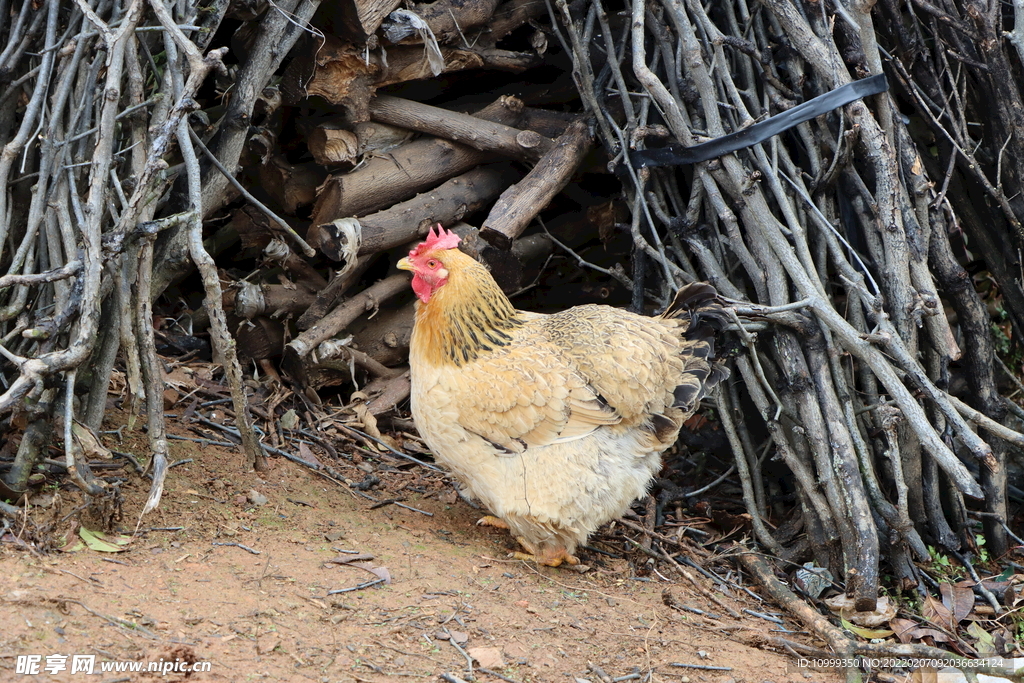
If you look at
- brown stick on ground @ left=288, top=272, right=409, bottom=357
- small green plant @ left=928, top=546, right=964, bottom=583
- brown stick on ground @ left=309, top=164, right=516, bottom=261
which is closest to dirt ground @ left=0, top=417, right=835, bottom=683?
brown stick on ground @ left=288, top=272, right=409, bottom=357

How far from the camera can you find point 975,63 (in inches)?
163

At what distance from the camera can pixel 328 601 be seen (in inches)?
121

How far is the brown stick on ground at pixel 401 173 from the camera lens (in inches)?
181

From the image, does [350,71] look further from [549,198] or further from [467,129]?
[549,198]

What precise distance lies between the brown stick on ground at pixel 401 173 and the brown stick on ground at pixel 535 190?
46 cm

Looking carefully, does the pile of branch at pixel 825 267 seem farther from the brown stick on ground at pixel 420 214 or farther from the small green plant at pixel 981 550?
the brown stick on ground at pixel 420 214

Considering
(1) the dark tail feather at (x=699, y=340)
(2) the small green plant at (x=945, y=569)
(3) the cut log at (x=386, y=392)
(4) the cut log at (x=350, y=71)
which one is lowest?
(2) the small green plant at (x=945, y=569)

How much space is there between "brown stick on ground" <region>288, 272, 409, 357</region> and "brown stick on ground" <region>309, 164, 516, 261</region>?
0.35 meters

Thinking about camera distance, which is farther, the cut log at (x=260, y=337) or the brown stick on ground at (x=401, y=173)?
the cut log at (x=260, y=337)

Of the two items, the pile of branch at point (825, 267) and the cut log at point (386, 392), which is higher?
the pile of branch at point (825, 267)

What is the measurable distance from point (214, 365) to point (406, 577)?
237 centimetres

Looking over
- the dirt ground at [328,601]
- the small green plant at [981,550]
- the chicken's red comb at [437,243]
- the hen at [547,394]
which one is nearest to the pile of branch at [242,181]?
the dirt ground at [328,601]

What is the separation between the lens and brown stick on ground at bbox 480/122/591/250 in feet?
14.7

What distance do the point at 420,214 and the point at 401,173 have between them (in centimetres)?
27
